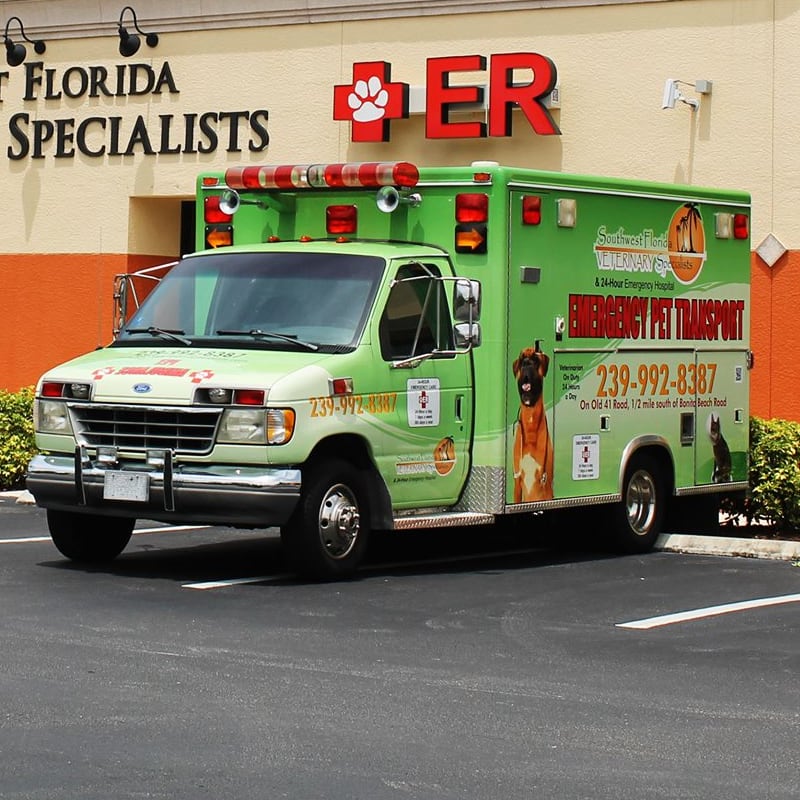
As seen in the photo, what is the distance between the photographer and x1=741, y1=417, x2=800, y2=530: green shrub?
1483 cm

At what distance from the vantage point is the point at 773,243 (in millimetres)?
18188

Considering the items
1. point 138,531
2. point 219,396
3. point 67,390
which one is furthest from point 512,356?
point 138,531

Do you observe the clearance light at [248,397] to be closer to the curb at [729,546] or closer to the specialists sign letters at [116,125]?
the curb at [729,546]

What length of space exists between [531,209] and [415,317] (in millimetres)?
1271

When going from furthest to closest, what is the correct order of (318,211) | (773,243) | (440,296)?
1. (773,243)
2. (318,211)
3. (440,296)

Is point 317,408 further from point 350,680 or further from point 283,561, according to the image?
point 350,680

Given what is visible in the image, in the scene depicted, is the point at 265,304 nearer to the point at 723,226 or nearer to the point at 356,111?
the point at 723,226

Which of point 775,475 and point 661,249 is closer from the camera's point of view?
point 661,249

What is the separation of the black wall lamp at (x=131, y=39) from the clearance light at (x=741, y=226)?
928 centimetres

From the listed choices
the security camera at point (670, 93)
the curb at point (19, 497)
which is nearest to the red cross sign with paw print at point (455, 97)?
the security camera at point (670, 93)

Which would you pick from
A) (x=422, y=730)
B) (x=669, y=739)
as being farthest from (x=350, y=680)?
(x=669, y=739)

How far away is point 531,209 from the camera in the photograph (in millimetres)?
12969

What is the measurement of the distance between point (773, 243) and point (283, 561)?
7453 millimetres

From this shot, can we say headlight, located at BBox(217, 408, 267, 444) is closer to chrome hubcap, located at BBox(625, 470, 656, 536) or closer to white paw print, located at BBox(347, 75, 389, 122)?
chrome hubcap, located at BBox(625, 470, 656, 536)
